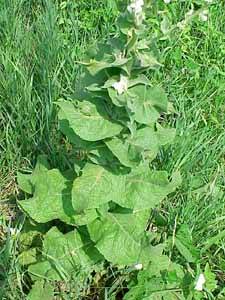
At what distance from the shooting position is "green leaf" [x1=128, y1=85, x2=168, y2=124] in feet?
5.92

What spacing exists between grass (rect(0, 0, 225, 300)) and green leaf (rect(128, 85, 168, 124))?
1.16ft

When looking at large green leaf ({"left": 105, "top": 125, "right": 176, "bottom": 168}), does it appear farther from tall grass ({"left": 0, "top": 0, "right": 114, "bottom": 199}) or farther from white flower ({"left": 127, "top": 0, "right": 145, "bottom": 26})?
tall grass ({"left": 0, "top": 0, "right": 114, "bottom": 199})

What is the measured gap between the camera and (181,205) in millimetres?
2338

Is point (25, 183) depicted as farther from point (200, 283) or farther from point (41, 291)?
point (200, 283)

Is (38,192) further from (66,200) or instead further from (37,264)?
(37,264)

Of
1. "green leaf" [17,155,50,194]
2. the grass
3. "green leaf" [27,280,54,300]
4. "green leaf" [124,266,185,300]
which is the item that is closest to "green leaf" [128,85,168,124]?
the grass

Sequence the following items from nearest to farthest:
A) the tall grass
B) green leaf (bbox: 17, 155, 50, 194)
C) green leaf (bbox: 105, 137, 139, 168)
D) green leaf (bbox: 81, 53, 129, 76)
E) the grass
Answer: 1. green leaf (bbox: 81, 53, 129, 76)
2. green leaf (bbox: 105, 137, 139, 168)
3. green leaf (bbox: 17, 155, 50, 194)
4. the grass
5. the tall grass

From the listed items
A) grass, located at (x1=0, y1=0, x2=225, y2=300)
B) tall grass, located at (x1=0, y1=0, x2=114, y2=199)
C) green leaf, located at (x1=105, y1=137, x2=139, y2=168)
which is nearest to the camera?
green leaf, located at (x1=105, y1=137, x2=139, y2=168)

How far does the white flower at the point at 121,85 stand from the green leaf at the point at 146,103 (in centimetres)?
4

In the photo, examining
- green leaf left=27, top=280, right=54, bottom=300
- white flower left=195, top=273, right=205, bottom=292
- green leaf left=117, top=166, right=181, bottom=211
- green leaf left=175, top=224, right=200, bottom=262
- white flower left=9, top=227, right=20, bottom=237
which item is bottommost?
green leaf left=27, top=280, right=54, bottom=300

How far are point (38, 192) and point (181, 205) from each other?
60 centimetres

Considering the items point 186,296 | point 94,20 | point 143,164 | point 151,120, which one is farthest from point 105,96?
point 94,20

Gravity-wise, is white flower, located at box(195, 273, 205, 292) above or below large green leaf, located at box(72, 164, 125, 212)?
below

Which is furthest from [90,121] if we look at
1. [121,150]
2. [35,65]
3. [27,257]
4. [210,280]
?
[35,65]
